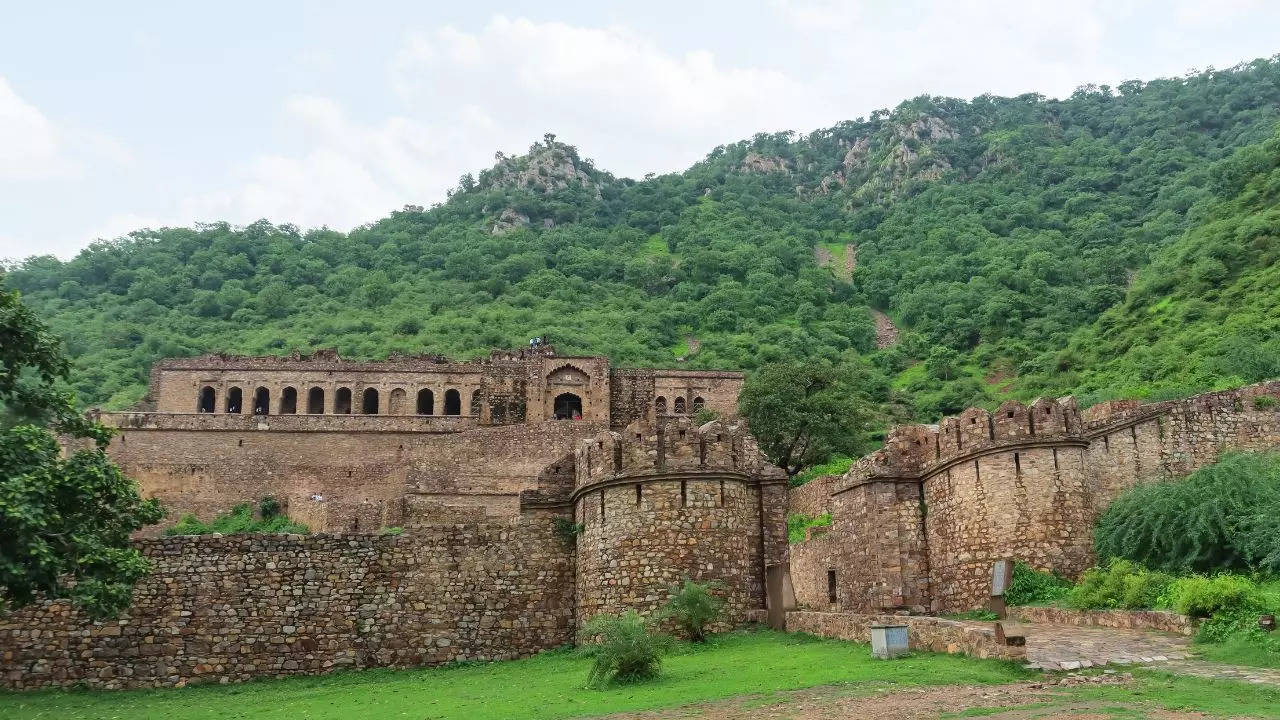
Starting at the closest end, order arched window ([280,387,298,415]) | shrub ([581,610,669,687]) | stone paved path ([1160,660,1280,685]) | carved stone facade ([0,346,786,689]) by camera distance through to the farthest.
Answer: stone paved path ([1160,660,1280,685]) < shrub ([581,610,669,687]) < carved stone facade ([0,346,786,689]) < arched window ([280,387,298,415])

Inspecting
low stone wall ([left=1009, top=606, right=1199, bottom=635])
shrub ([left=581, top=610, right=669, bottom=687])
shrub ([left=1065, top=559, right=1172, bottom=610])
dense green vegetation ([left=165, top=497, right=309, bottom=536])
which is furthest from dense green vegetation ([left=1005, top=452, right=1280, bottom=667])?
dense green vegetation ([left=165, top=497, right=309, bottom=536])

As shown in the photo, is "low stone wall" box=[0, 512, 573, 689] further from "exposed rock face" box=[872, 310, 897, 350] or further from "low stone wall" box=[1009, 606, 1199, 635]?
"exposed rock face" box=[872, 310, 897, 350]

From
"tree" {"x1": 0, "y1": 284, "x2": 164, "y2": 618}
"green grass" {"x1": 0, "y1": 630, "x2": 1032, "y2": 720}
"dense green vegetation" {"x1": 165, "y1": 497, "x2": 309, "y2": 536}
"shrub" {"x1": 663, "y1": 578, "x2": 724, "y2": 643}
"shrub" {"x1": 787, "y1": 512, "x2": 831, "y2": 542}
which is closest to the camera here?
"green grass" {"x1": 0, "y1": 630, "x2": 1032, "y2": 720}

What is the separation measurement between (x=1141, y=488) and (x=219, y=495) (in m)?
38.2

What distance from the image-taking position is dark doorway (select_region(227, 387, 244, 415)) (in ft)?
186

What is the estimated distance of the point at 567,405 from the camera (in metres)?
57.8

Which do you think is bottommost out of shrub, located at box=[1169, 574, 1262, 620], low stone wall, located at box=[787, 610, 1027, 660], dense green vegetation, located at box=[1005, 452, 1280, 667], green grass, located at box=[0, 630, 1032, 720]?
green grass, located at box=[0, 630, 1032, 720]

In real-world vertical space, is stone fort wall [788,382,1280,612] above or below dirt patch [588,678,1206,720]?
above

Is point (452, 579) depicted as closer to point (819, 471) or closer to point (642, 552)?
point (642, 552)

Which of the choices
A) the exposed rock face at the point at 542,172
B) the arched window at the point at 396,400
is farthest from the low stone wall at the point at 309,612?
the exposed rock face at the point at 542,172

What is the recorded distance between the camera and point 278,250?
106500mm

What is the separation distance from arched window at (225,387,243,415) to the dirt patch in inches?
1982

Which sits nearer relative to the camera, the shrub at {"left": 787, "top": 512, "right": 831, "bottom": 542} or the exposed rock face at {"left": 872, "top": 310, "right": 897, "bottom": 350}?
the shrub at {"left": 787, "top": 512, "right": 831, "bottom": 542}

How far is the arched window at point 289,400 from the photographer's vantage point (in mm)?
56594
